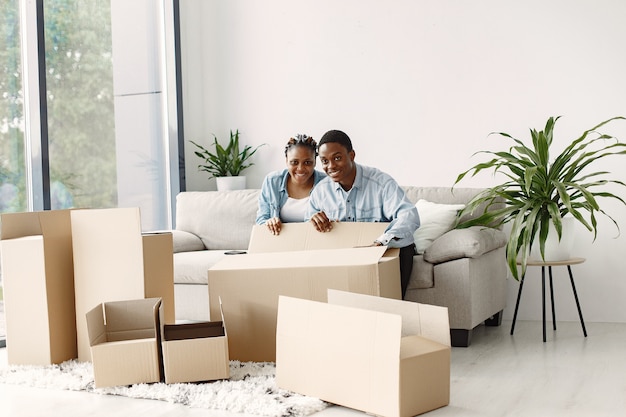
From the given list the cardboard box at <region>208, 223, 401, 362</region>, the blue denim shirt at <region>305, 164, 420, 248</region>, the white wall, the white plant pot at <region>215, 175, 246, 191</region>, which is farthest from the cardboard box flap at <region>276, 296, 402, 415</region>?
the white plant pot at <region>215, 175, 246, 191</region>

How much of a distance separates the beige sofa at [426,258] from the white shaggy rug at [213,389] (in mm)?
945

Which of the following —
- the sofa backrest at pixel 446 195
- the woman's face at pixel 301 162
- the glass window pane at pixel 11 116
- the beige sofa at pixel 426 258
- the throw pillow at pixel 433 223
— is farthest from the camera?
the sofa backrest at pixel 446 195

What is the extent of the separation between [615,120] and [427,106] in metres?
1.05

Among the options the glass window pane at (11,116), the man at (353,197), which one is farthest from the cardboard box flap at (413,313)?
the glass window pane at (11,116)

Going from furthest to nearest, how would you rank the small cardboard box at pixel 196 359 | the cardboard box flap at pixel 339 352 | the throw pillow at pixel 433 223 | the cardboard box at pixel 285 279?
the throw pillow at pixel 433 223 < the cardboard box at pixel 285 279 < the small cardboard box at pixel 196 359 < the cardboard box flap at pixel 339 352

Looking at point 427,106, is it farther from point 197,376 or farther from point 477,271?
point 197,376

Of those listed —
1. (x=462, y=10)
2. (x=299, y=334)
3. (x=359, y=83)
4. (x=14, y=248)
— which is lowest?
(x=299, y=334)

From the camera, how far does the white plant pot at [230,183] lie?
512 cm

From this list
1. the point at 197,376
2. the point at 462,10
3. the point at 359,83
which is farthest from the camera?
the point at 359,83

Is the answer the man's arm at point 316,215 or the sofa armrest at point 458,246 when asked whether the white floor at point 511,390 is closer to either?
the sofa armrest at point 458,246

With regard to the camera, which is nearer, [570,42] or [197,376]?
[197,376]

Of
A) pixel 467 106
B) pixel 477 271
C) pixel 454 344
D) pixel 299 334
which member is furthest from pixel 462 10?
pixel 299 334

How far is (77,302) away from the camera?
→ 3371 mm

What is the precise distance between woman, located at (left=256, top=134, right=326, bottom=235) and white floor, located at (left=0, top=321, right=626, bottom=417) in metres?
1.02
